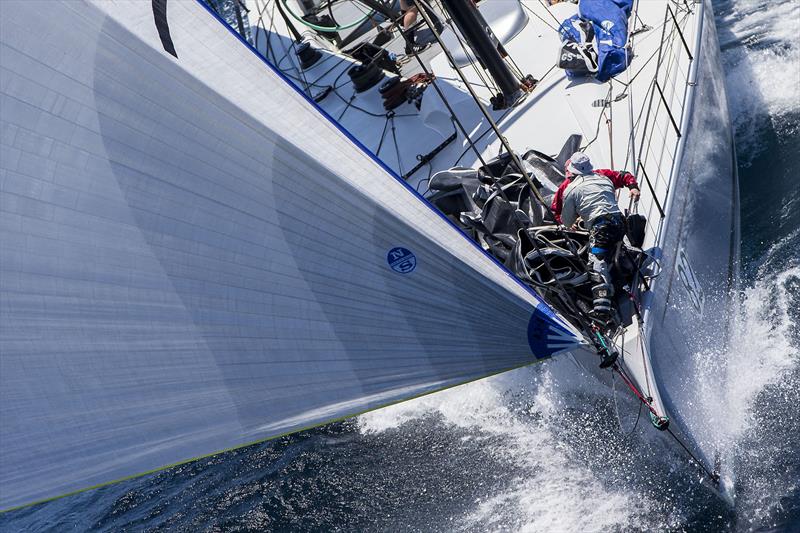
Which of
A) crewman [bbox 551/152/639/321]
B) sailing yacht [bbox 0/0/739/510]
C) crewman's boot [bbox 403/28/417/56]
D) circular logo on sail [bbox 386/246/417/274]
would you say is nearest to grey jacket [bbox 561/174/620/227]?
crewman [bbox 551/152/639/321]

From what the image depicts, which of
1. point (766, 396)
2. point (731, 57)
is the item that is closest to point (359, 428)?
point (766, 396)

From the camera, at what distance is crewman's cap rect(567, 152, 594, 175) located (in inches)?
227

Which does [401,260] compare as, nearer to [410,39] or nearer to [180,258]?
[180,258]

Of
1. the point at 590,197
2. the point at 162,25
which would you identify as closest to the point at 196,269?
the point at 162,25

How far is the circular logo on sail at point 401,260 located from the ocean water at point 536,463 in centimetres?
214

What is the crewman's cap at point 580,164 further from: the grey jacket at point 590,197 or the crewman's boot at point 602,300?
the crewman's boot at point 602,300

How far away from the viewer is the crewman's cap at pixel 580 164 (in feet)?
19.0

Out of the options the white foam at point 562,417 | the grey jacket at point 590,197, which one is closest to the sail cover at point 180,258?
the grey jacket at point 590,197

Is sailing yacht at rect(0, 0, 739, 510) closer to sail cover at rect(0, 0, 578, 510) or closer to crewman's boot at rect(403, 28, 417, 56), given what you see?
sail cover at rect(0, 0, 578, 510)

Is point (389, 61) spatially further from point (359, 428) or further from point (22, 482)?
point (22, 482)

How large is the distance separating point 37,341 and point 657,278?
3.88m

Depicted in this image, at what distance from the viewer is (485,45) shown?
7492 millimetres

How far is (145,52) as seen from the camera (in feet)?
14.6

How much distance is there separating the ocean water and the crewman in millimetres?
935
